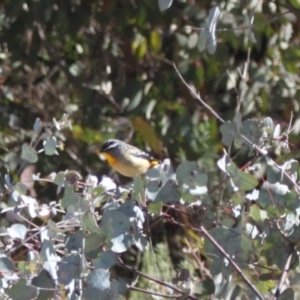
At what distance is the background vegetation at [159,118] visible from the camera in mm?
1733

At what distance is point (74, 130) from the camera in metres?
4.92

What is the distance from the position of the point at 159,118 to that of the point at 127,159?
531 millimetres

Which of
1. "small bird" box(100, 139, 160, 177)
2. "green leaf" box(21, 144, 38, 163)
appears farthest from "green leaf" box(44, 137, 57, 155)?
"small bird" box(100, 139, 160, 177)

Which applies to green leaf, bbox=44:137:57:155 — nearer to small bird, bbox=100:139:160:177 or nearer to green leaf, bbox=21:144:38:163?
green leaf, bbox=21:144:38:163

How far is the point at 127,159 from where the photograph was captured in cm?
429

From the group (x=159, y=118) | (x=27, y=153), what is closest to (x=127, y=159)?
(x=159, y=118)

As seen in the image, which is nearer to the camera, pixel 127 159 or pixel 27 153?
pixel 27 153

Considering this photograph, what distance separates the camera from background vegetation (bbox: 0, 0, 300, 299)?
1733 mm

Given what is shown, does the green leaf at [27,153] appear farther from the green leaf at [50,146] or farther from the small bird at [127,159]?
the small bird at [127,159]

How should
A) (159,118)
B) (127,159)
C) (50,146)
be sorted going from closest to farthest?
(50,146), (127,159), (159,118)

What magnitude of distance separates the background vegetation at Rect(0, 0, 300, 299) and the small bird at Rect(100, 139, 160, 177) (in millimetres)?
262

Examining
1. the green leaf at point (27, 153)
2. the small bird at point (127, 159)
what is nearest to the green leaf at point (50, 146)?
the green leaf at point (27, 153)

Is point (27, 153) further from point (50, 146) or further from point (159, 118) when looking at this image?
point (159, 118)

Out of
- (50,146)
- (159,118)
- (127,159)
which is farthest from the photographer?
(159,118)
